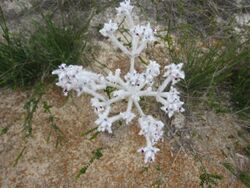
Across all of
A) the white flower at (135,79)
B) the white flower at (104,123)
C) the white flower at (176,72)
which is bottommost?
the white flower at (104,123)

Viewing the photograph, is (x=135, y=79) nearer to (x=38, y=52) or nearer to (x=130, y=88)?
(x=130, y=88)

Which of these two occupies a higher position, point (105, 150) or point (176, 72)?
point (176, 72)

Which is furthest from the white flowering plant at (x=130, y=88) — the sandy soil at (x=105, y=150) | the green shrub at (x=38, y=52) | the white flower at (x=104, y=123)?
the green shrub at (x=38, y=52)

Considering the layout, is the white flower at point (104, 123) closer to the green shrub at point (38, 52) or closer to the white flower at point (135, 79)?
the white flower at point (135, 79)

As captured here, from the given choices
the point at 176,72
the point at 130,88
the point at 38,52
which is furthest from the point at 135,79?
the point at 38,52

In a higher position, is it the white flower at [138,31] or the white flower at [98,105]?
the white flower at [138,31]

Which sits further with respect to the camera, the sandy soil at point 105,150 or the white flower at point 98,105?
the sandy soil at point 105,150

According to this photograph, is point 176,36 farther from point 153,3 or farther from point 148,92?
point 148,92

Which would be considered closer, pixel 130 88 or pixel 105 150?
pixel 130 88

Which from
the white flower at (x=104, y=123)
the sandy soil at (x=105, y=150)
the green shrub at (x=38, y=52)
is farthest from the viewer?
the green shrub at (x=38, y=52)

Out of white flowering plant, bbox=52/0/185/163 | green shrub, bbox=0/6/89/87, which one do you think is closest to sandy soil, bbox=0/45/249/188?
green shrub, bbox=0/6/89/87

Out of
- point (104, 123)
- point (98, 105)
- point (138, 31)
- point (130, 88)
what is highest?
point (138, 31)

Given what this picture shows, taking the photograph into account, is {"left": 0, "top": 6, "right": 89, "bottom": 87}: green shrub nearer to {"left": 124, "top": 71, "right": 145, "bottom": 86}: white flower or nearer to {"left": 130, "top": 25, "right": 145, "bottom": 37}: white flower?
{"left": 130, "top": 25, "right": 145, "bottom": 37}: white flower
